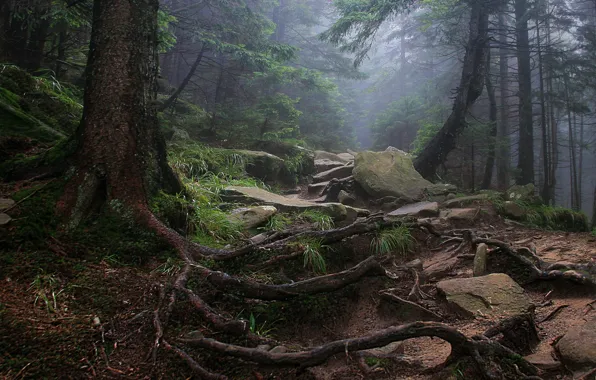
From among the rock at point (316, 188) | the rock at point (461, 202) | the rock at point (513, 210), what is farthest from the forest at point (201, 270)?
the rock at point (316, 188)

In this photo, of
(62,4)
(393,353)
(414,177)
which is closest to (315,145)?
(414,177)

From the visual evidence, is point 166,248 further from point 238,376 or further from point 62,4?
point 62,4

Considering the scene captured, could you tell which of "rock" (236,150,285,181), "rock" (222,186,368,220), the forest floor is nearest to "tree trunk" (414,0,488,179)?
"rock" (236,150,285,181)

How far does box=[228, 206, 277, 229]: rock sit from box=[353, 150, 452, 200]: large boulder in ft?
13.1

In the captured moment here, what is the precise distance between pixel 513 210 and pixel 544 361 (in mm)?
6625

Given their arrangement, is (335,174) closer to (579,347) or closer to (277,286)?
(277,286)

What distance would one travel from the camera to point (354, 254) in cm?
442

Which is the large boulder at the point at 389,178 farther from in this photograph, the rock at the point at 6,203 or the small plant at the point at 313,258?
the rock at the point at 6,203

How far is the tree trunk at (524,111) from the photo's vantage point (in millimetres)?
11844

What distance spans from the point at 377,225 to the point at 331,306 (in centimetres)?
162

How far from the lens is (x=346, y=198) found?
855 cm

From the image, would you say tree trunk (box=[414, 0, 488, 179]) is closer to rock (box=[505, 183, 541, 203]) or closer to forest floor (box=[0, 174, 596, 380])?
rock (box=[505, 183, 541, 203])

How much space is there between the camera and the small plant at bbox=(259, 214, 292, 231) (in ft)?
16.5

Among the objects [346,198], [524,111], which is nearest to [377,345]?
[346,198]
